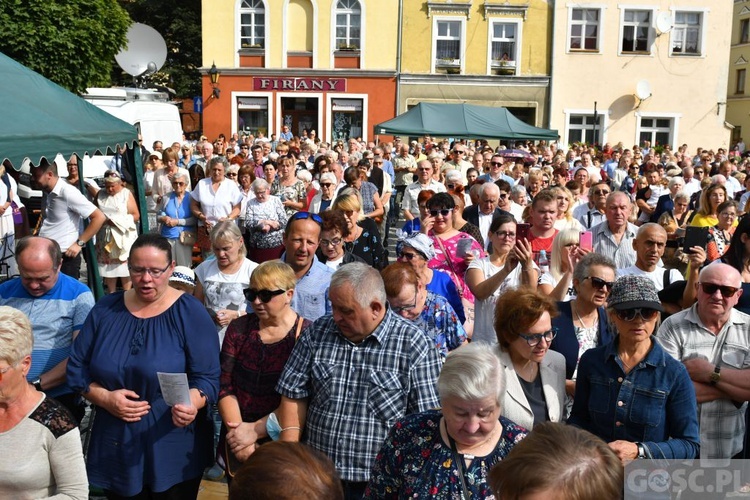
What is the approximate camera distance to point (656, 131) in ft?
110

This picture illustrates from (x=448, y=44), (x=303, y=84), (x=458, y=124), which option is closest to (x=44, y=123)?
(x=458, y=124)

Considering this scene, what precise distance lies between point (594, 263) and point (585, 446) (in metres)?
2.45

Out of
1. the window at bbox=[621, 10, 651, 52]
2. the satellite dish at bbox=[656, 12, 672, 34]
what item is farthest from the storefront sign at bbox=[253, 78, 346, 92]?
the satellite dish at bbox=[656, 12, 672, 34]

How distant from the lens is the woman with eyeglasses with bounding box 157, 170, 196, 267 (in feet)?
31.0

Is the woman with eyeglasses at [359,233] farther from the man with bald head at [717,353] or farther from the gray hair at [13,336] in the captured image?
the gray hair at [13,336]

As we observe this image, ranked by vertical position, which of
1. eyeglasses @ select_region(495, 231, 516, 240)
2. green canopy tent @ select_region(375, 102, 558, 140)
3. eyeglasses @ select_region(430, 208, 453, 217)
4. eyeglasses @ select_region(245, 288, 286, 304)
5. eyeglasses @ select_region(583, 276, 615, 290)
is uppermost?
green canopy tent @ select_region(375, 102, 558, 140)

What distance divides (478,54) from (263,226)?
2646 centimetres

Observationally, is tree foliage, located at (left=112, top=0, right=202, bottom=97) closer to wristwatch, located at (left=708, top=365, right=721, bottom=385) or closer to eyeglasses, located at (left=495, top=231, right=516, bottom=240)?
eyeglasses, located at (left=495, top=231, right=516, bottom=240)

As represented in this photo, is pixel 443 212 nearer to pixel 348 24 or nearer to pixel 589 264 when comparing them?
pixel 589 264

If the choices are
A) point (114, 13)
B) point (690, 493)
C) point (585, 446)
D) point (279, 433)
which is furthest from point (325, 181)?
point (114, 13)

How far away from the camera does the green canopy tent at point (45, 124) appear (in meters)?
5.86

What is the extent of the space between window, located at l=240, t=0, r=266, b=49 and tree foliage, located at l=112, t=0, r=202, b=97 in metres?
6.05

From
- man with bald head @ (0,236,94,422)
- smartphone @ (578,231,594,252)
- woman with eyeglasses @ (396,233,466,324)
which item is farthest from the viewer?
smartphone @ (578,231,594,252)

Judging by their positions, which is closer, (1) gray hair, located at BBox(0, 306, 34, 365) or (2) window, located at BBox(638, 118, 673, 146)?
(1) gray hair, located at BBox(0, 306, 34, 365)
